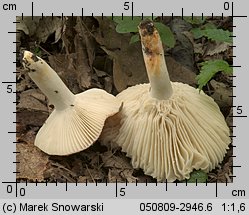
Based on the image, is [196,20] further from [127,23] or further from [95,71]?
[95,71]

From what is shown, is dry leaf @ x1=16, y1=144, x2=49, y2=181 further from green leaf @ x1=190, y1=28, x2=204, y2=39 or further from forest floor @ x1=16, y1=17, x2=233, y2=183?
green leaf @ x1=190, y1=28, x2=204, y2=39

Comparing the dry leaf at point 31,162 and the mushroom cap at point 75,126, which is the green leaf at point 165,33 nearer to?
the mushroom cap at point 75,126

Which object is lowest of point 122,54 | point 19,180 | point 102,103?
point 19,180

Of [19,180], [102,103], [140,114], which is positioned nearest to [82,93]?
[102,103]

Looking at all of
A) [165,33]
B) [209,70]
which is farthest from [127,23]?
[209,70]

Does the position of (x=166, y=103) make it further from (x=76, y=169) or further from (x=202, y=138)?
(x=76, y=169)

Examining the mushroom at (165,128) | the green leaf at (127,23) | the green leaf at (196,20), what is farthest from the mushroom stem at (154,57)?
the green leaf at (196,20)

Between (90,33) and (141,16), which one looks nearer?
(141,16)

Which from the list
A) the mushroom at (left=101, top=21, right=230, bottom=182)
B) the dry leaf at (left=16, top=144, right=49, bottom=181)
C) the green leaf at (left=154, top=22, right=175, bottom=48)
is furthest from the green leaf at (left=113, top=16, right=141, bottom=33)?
the dry leaf at (left=16, top=144, right=49, bottom=181)
